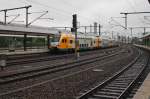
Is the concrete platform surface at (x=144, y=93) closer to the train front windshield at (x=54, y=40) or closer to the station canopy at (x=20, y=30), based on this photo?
the station canopy at (x=20, y=30)

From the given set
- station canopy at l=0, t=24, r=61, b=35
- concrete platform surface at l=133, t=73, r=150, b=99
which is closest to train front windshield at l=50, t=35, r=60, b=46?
station canopy at l=0, t=24, r=61, b=35

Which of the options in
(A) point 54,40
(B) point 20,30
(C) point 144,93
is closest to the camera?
(C) point 144,93

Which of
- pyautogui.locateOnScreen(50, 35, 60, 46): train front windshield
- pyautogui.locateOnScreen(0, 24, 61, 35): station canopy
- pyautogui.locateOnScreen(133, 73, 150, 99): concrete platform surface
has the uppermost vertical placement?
pyautogui.locateOnScreen(0, 24, 61, 35): station canopy

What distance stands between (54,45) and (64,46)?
137cm

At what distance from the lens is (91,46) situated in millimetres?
50656

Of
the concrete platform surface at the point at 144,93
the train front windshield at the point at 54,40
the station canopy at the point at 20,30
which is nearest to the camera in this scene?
the concrete platform surface at the point at 144,93

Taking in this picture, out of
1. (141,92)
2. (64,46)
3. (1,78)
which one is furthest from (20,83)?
(64,46)

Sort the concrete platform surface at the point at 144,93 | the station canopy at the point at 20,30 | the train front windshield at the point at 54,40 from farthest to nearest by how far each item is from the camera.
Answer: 1. the train front windshield at the point at 54,40
2. the station canopy at the point at 20,30
3. the concrete platform surface at the point at 144,93

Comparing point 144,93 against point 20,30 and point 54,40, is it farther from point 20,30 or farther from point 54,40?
point 54,40

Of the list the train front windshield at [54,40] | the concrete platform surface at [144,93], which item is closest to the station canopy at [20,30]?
the train front windshield at [54,40]

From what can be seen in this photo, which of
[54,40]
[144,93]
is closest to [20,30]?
[54,40]

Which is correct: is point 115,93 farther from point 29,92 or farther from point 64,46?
point 64,46

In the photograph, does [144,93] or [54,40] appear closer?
[144,93]

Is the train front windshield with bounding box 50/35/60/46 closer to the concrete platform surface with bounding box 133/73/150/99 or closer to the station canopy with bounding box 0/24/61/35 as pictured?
the station canopy with bounding box 0/24/61/35
